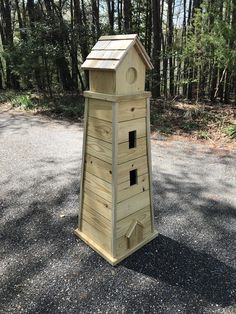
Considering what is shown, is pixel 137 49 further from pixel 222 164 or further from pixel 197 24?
pixel 197 24

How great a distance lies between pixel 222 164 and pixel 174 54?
14.7 feet

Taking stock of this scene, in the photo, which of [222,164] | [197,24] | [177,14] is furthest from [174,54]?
[177,14]

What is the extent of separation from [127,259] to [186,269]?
0.53 metres

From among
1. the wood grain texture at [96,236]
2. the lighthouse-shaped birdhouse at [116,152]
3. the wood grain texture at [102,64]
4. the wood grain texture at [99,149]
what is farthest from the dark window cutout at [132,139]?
the wood grain texture at [96,236]

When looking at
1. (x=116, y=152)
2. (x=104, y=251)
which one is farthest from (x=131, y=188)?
(x=104, y=251)

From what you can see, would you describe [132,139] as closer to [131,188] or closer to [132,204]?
[131,188]

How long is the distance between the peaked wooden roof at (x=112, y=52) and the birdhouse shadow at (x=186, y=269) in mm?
1673

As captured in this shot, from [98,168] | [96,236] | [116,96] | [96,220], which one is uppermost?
[116,96]

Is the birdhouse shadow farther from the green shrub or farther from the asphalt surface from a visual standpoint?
the green shrub

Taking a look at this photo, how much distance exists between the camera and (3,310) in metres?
1.96

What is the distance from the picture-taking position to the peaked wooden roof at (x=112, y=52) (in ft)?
6.24

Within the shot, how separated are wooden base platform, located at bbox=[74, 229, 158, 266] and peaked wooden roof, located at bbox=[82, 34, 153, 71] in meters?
1.61

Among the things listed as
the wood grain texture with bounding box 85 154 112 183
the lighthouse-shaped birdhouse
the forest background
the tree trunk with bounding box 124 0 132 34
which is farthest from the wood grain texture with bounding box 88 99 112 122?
the tree trunk with bounding box 124 0 132 34

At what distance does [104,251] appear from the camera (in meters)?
2.47
